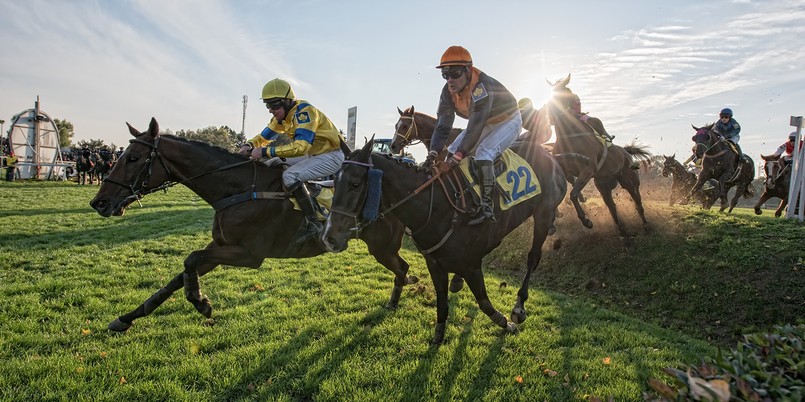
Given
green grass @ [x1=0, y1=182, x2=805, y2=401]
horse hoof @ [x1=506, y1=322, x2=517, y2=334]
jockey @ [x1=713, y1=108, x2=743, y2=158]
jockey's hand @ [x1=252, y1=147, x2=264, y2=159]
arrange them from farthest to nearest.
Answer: jockey @ [x1=713, y1=108, x2=743, y2=158], jockey's hand @ [x1=252, y1=147, x2=264, y2=159], horse hoof @ [x1=506, y1=322, x2=517, y2=334], green grass @ [x1=0, y1=182, x2=805, y2=401]

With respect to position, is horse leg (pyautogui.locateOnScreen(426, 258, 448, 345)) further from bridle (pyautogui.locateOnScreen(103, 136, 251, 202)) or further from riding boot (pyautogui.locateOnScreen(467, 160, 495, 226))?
bridle (pyautogui.locateOnScreen(103, 136, 251, 202))

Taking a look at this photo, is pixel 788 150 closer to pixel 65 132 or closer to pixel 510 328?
pixel 510 328

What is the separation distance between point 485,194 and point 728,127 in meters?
10.7

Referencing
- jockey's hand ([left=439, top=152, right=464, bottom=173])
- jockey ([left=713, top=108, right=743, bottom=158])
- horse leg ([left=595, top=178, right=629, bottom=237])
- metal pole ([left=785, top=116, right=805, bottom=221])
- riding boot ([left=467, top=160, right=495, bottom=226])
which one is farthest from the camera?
jockey ([left=713, top=108, right=743, bottom=158])

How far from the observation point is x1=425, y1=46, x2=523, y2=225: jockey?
4.87 meters

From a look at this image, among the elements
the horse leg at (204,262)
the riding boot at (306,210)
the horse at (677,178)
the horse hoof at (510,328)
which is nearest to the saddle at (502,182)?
the horse hoof at (510,328)

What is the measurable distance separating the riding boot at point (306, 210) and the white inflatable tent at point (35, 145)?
30300 mm

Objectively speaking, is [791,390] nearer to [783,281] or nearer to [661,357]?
A: [661,357]

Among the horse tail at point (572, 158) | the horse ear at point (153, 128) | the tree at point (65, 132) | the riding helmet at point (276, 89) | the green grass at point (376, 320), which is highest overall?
the tree at point (65, 132)

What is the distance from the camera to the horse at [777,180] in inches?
479

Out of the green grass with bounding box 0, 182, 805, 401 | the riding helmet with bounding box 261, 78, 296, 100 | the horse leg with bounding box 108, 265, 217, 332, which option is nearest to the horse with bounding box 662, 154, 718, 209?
the green grass with bounding box 0, 182, 805, 401

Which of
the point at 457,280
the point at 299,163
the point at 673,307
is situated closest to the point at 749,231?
the point at 673,307

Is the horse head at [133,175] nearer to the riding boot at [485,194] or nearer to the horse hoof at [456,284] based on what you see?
the riding boot at [485,194]

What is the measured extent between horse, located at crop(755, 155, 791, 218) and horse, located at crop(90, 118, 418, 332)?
1308 cm
